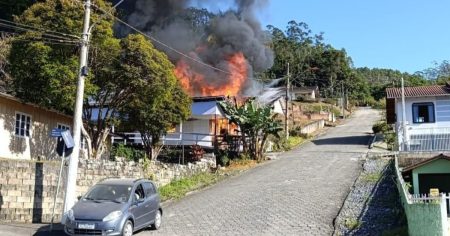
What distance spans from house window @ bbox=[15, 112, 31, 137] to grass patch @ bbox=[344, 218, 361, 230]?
46.5 ft

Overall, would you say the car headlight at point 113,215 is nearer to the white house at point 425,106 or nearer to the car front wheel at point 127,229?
the car front wheel at point 127,229

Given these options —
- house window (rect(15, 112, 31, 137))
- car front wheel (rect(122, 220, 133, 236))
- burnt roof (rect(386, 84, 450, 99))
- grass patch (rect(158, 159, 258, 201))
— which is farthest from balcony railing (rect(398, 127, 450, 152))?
house window (rect(15, 112, 31, 137))

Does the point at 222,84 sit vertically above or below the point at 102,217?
above

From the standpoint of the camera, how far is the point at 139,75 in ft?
68.0

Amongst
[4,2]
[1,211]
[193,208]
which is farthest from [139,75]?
[4,2]

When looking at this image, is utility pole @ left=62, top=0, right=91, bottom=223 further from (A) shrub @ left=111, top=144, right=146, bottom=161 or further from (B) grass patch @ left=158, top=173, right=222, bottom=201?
(A) shrub @ left=111, top=144, right=146, bottom=161

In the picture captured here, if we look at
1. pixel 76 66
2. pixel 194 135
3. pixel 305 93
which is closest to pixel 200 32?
pixel 194 135

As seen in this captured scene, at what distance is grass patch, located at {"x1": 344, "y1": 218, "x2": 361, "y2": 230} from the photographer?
1448cm

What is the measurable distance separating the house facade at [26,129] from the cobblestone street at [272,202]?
23.7 feet

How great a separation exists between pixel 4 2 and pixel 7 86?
1459 centimetres

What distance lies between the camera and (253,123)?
29.1 metres

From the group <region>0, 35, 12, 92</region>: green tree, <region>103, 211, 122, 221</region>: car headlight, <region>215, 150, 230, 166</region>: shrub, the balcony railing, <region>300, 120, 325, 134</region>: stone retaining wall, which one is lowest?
<region>103, 211, 122, 221</region>: car headlight

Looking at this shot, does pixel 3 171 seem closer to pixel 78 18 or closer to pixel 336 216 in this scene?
pixel 78 18

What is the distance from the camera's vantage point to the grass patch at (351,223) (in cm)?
1448
